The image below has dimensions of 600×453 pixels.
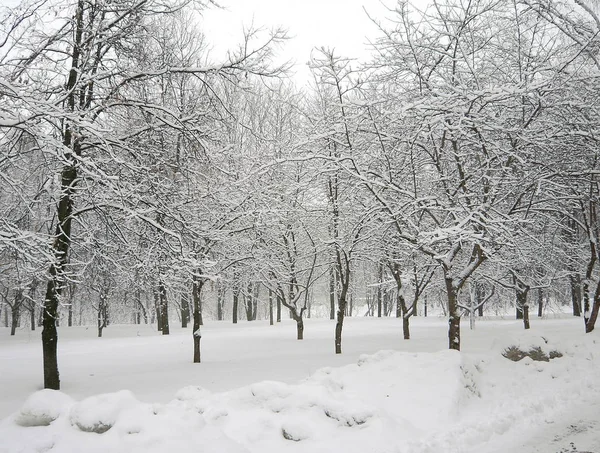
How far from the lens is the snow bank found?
4.29 metres

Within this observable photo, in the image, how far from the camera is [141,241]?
8.89 metres

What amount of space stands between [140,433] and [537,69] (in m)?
9.44

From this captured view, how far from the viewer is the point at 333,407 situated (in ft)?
17.2

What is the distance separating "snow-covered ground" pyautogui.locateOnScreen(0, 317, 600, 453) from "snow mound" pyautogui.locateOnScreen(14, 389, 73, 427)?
1 cm

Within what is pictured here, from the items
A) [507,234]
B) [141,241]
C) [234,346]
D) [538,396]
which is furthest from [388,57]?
[234,346]

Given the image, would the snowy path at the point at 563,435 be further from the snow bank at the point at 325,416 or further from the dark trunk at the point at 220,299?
the dark trunk at the point at 220,299

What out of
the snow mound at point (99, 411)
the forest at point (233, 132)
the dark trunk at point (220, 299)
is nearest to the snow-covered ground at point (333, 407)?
the snow mound at point (99, 411)

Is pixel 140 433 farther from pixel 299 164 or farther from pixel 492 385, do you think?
pixel 299 164

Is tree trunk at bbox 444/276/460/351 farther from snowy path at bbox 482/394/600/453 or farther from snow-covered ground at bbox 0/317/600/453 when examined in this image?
snowy path at bbox 482/394/600/453

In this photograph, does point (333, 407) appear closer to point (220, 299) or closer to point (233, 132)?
point (233, 132)

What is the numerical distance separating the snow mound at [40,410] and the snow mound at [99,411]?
21 centimetres

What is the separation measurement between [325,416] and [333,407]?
0.15m

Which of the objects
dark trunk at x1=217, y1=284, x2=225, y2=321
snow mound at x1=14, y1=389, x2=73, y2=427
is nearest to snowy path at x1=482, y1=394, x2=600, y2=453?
snow mound at x1=14, y1=389, x2=73, y2=427

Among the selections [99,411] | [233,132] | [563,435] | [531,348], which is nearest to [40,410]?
[99,411]
